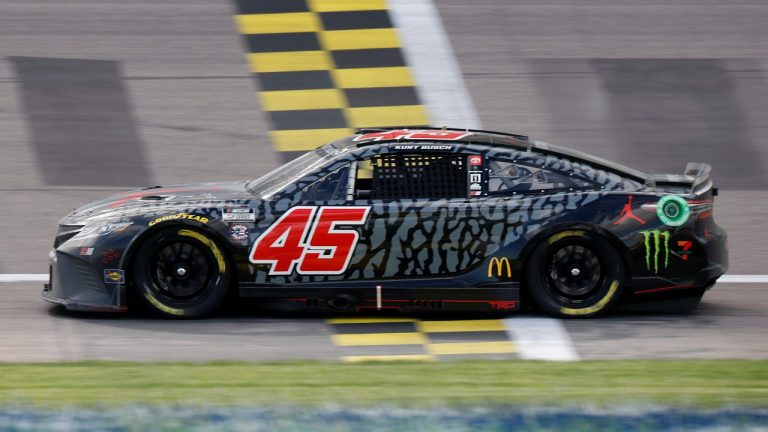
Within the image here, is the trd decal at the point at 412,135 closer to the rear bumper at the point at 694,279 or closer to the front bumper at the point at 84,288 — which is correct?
the rear bumper at the point at 694,279

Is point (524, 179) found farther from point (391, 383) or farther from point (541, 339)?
point (391, 383)

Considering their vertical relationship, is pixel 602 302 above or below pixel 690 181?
below

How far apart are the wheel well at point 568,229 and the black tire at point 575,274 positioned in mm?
22

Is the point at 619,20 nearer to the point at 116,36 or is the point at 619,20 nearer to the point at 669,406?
the point at 116,36

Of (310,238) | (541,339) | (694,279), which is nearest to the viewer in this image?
(541,339)

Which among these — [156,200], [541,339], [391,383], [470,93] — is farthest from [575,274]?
[470,93]

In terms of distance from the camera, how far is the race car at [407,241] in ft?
29.6

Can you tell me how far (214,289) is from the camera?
9.09m

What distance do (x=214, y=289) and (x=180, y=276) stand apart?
259 millimetres

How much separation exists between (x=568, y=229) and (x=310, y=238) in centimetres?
180

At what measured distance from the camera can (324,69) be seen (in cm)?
1469

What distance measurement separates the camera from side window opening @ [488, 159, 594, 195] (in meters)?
9.17

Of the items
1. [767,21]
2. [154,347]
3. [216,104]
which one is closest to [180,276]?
[154,347]

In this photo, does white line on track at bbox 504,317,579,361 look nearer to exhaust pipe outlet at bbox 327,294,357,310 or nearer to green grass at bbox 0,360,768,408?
green grass at bbox 0,360,768,408
